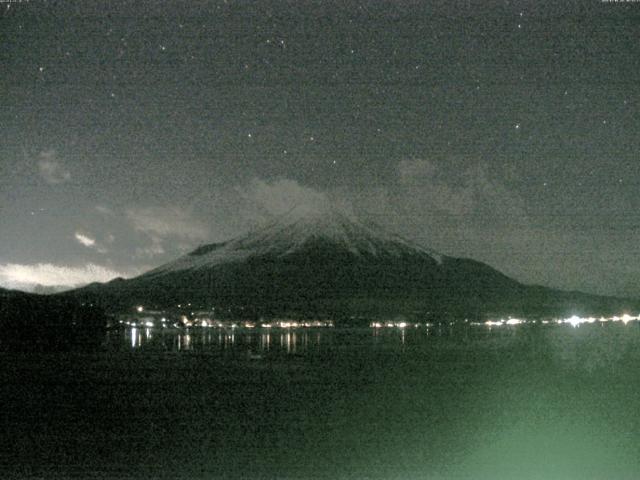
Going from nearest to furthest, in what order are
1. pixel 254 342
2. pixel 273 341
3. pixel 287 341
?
pixel 254 342 < pixel 273 341 < pixel 287 341

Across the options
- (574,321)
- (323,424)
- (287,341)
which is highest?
(574,321)

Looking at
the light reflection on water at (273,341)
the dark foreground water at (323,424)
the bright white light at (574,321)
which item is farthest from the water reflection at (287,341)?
the bright white light at (574,321)

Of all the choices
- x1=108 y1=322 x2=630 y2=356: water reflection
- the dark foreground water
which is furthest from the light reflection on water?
the dark foreground water

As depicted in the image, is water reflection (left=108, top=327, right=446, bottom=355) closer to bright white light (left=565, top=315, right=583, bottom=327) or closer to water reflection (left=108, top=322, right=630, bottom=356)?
water reflection (left=108, top=322, right=630, bottom=356)

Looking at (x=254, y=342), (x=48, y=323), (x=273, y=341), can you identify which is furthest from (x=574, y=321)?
(x=48, y=323)

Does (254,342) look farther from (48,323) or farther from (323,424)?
(323,424)

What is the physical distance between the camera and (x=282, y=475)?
10844 mm

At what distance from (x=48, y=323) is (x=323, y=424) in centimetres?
5360

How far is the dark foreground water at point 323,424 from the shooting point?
444 inches

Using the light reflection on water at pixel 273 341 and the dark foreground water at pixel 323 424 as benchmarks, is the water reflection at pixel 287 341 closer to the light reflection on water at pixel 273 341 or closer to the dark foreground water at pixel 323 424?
the light reflection on water at pixel 273 341

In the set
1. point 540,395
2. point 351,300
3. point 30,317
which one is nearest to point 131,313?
point 351,300

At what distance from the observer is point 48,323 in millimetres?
64500

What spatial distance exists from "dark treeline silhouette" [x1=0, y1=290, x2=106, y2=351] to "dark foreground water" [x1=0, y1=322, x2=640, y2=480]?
97.3 feet

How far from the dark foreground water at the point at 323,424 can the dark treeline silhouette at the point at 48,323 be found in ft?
97.3
